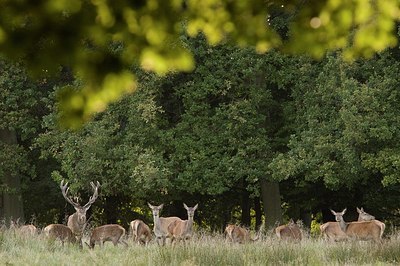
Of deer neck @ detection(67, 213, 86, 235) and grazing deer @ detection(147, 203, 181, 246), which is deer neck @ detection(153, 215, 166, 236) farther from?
deer neck @ detection(67, 213, 86, 235)

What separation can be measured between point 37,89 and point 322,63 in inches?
372

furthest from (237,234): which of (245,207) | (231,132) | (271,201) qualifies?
(245,207)

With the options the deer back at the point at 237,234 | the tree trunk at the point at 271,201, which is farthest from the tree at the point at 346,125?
the deer back at the point at 237,234

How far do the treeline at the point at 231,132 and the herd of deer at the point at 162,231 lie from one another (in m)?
2.27

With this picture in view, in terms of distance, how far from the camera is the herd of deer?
49.4 ft

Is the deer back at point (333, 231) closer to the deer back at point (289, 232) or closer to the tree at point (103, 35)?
the deer back at point (289, 232)

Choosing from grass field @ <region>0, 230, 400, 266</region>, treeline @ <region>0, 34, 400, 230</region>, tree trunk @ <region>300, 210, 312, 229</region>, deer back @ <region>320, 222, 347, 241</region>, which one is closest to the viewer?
grass field @ <region>0, 230, 400, 266</region>

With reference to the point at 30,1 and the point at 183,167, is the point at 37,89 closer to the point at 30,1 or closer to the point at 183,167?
the point at 183,167

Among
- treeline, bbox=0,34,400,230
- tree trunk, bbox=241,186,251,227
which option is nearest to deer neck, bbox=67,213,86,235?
treeline, bbox=0,34,400,230

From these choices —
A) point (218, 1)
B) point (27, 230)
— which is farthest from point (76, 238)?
point (218, 1)

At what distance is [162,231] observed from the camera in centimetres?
1773

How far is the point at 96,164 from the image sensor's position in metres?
22.0

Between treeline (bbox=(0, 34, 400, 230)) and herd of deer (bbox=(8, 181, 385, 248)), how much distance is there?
2.27 m

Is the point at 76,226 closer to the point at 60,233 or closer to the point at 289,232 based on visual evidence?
the point at 60,233
